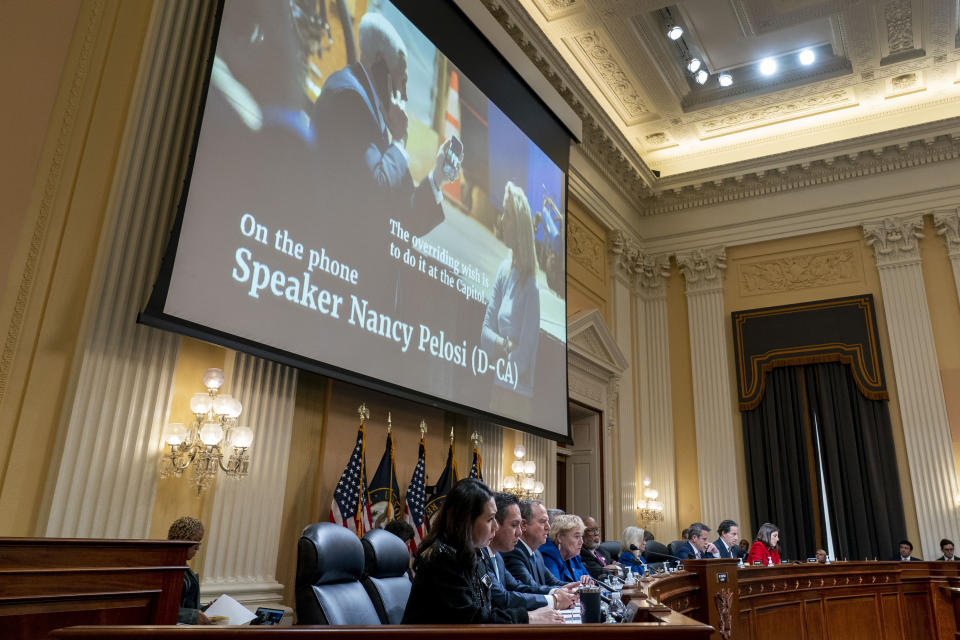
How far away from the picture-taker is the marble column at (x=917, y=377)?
28.2 ft

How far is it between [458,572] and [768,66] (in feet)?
30.6

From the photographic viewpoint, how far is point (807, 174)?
1043 cm

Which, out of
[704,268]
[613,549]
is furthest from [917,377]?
[613,549]

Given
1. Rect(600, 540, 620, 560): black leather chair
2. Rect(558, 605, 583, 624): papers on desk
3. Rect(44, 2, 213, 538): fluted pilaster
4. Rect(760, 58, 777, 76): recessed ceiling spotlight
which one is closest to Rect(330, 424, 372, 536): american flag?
Rect(44, 2, 213, 538): fluted pilaster

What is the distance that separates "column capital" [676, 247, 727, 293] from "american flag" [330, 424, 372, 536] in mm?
7268

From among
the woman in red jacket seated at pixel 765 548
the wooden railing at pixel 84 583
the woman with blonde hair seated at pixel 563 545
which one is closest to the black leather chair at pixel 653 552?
the woman in red jacket seated at pixel 765 548

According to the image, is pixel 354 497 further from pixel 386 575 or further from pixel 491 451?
pixel 386 575

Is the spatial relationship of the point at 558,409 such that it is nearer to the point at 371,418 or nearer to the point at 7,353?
the point at 371,418

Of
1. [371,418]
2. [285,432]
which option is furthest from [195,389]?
[371,418]

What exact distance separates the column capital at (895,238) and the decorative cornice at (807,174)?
824mm

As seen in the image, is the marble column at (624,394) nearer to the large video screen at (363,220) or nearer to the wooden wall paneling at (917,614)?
the large video screen at (363,220)

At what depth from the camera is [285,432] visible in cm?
456

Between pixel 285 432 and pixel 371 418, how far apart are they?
36.6 inches

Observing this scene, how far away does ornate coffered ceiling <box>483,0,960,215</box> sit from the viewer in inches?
334
